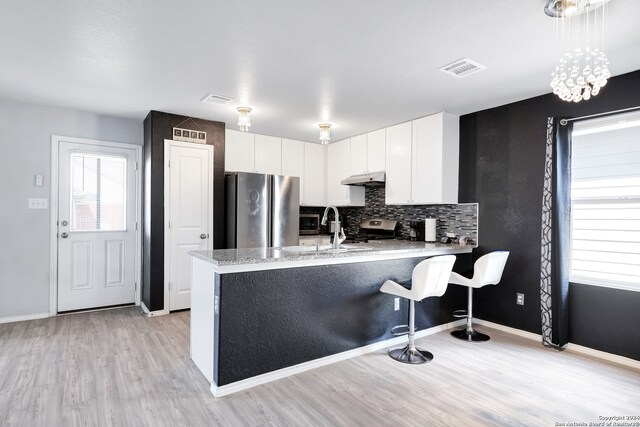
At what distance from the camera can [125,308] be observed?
445cm

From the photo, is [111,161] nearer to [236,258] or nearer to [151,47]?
[151,47]

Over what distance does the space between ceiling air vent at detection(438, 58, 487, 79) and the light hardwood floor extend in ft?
7.78

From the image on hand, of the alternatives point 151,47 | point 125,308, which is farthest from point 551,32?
point 125,308

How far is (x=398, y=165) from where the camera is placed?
4.48 m

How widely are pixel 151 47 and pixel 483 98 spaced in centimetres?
301

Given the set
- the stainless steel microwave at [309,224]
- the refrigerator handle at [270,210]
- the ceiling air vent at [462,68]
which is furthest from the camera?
the stainless steel microwave at [309,224]

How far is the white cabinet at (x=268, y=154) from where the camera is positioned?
5102mm

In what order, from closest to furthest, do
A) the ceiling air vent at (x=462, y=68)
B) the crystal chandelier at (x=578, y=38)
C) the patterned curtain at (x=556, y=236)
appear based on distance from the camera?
1. the crystal chandelier at (x=578, y=38)
2. the ceiling air vent at (x=462, y=68)
3. the patterned curtain at (x=556, y=236)

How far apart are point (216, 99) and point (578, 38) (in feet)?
9.87

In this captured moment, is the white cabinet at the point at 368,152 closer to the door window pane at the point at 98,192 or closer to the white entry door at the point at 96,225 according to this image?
the white entry door at the point at 96,225

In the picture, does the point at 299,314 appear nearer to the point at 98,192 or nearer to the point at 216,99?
the point at 216,99

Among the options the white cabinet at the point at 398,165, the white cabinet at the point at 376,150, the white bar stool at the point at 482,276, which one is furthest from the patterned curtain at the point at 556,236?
the white cabinet at the point at 376,150

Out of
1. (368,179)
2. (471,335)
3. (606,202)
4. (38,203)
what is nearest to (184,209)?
(38,203)

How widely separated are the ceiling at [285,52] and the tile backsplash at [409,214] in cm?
119
